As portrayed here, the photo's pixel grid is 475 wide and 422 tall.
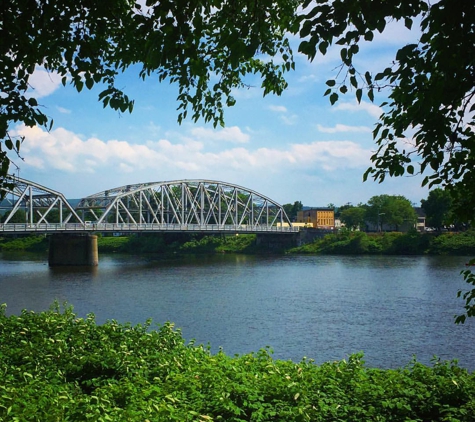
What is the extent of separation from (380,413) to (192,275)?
4115 cm

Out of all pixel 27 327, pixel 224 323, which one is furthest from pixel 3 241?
pixel 27 327

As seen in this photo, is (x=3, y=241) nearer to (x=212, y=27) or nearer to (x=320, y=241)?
(x=320, y=241)

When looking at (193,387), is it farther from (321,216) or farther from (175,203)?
(321,216)

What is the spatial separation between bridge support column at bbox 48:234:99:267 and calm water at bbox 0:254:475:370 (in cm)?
741

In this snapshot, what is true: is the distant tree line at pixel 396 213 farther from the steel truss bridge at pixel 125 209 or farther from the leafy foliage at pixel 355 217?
the steel truss bridge at pixel 125 209

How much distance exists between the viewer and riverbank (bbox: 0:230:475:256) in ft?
235

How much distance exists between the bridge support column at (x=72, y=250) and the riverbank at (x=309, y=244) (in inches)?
1077

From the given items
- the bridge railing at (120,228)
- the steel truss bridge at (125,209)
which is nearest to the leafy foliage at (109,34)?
the steel truss bridge at (125,209)

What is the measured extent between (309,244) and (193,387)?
81.8m

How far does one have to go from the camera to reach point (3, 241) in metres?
97.2

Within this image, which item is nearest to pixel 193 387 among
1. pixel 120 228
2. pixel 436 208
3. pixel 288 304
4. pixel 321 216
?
pixel 288 304

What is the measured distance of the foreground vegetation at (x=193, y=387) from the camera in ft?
19.7

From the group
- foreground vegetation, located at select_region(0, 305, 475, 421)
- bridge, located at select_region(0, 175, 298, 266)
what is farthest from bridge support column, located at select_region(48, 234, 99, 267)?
foreground vegetation, located at select_region(0, 305, 475, 421)

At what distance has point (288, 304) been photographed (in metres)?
30.2
